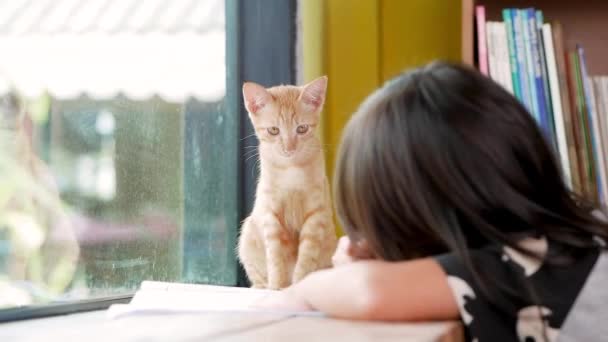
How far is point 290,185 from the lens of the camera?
1140mm

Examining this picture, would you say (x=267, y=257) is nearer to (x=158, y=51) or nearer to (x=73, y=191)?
(x=73, y=191)

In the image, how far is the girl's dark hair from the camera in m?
0.64

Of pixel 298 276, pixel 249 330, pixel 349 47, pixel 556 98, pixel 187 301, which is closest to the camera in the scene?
pixel 249 330

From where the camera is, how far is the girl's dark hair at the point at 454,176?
0.64m

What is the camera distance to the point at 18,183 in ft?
3.35

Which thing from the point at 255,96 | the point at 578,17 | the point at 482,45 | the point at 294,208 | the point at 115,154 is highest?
the point at 578,17

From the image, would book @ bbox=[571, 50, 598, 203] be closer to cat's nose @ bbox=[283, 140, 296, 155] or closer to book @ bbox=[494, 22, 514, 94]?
book @ bbox=[494, 22, 514, 94]

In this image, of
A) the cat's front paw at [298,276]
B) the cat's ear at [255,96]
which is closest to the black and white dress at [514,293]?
the cat's front paw at [298,276]

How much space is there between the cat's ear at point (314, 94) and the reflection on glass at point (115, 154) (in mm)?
274

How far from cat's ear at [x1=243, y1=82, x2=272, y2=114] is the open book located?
1.19ft

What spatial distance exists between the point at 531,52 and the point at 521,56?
0.07ft

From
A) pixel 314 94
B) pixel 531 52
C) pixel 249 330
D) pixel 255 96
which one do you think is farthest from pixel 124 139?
pixel 531 52

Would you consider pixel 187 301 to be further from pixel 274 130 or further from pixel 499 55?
pixel 499 55

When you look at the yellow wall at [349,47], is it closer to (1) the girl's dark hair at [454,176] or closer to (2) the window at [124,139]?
(2) the window at [124,139]
